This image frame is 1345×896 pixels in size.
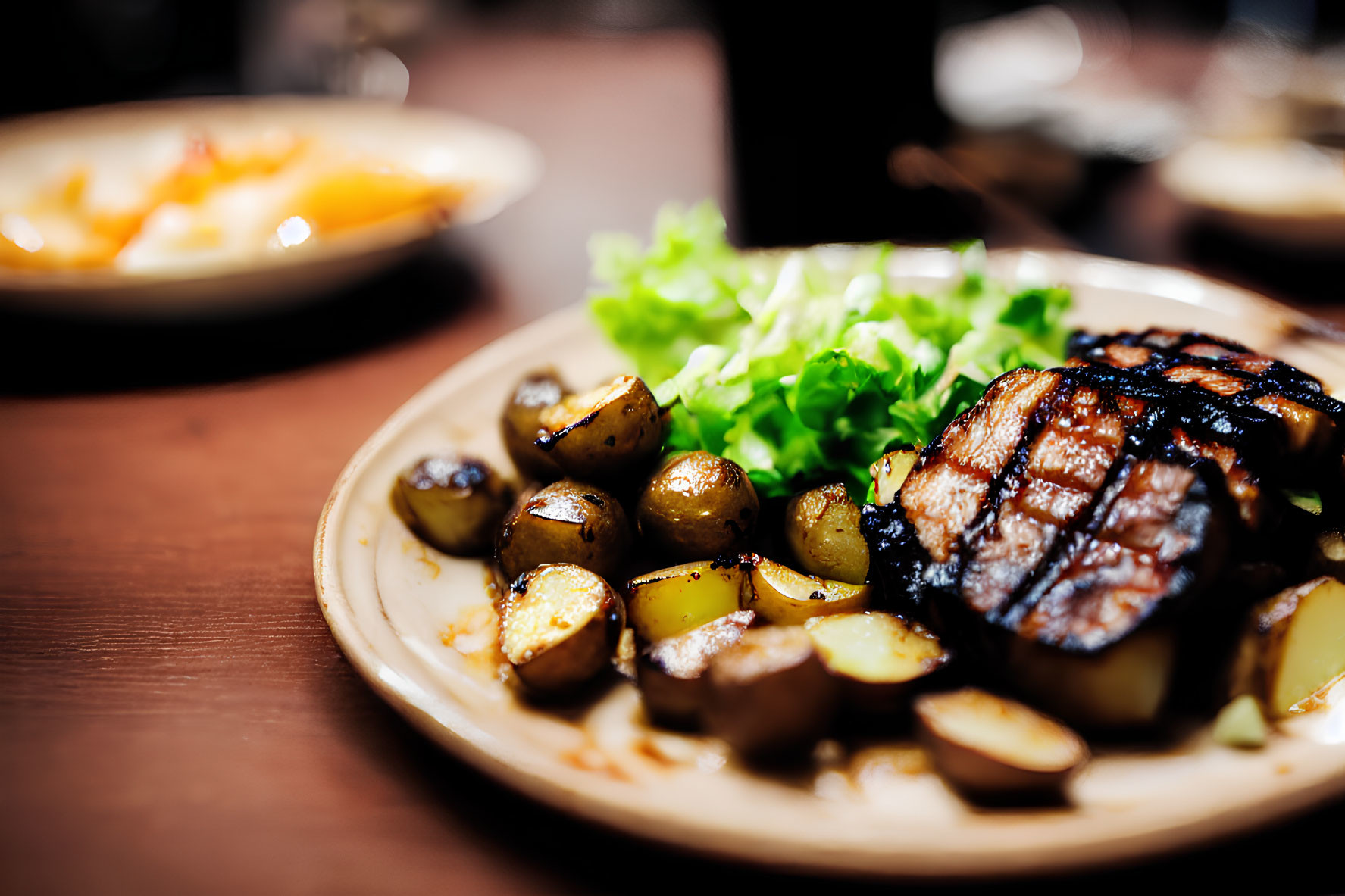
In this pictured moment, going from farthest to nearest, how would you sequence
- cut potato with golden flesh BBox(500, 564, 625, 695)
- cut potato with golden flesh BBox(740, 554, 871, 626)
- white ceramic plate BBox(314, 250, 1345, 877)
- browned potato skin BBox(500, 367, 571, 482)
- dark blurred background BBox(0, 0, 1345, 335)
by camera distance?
dark blurred background BBox(0, 0, 1345, 335)
browned potato skin BBox(500, 367, 571, 482)
cut potato with golden flesh BBox(740, 554, 871, 626)
cut potato with golden flesh BBox(500, 564, 625, 695)
white ceramic plate BBox(314, 250, 1345, 877)

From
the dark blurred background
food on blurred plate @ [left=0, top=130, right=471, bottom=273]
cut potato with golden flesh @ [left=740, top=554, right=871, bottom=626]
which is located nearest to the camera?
cut potato with golden flesh @ [left=740, top=554, right=871, bottom=626]

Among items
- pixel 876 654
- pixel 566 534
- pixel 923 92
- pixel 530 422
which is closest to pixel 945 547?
pixel 876 654

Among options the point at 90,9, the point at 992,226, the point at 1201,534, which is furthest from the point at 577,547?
the point at 90,9

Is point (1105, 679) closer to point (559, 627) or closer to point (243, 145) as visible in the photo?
point (559, 627)

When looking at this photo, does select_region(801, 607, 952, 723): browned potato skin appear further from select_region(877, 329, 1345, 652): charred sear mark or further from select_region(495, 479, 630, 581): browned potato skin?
select_region(495, 479, 630, 581): browned potato skin

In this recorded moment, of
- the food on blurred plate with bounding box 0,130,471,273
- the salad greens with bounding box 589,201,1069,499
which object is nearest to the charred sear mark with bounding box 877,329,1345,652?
the salad greens with bounding box 589,201,1069,499

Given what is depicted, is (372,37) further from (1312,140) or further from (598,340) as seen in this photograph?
(1312,140)
